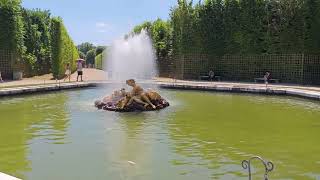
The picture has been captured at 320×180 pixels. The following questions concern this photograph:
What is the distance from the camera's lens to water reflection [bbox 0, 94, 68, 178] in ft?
26.7

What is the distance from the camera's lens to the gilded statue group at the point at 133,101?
49.9ft

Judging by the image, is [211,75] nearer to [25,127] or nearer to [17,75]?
[17,75]

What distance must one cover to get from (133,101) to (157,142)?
18.1 feet

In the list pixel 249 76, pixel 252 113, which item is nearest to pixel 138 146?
pixel 252 113

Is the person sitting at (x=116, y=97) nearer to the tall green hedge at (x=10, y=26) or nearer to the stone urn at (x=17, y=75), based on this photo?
the tall green hedge at (x=10, y=26)

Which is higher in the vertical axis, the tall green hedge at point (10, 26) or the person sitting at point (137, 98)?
the tall green hedge at point (10, 26)

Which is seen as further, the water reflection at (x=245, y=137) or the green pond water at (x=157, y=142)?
the water reflection at (x=245, y=137)

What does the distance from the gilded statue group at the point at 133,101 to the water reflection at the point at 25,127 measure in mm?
1574

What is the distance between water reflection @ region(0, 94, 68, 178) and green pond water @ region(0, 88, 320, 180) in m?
0.02

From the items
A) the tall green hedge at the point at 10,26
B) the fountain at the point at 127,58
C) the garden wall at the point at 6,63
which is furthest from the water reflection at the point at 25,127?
the tall green hedge at the point at 10,26

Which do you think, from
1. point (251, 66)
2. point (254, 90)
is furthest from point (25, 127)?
point (251, 66)

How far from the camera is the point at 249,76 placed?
3014 centimetres

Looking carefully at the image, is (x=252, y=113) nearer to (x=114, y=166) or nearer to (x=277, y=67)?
(x=114, y=166)

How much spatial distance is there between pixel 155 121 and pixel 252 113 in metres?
3.87
